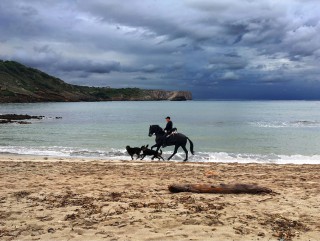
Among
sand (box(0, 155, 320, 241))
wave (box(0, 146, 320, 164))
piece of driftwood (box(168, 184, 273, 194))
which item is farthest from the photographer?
wave (box(0, 146, 320, 164))

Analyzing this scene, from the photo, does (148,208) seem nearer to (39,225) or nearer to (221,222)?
(221,222)

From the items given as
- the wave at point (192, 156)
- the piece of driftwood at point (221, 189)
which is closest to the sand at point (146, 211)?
the piece of driftwood at point (221, 189)

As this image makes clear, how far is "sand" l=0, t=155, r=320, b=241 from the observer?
7.06 metres

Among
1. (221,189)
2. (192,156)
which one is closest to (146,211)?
(221,189)

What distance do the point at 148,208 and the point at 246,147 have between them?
22.7 metres

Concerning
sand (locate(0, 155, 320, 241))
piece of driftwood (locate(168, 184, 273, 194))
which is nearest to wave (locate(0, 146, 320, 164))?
sand (locate(0, 155, 320, 241))

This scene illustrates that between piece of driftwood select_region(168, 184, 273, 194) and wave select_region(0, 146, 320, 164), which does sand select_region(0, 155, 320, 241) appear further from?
wave select_region(0, 146, 320, 164)

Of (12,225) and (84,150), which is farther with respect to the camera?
(84,150)

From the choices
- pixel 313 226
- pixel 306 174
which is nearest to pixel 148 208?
pixel 313 226

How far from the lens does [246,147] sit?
Answer: 30062 mm

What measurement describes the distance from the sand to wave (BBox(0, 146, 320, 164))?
10.2 m

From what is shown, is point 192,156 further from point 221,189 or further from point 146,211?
point 146,211

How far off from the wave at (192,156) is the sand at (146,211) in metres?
10.2

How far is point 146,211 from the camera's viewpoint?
8.43 m
